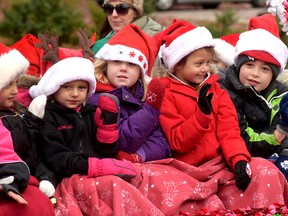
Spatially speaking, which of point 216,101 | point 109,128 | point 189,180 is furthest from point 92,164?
point 216,101

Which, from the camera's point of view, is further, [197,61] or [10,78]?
[197,61]

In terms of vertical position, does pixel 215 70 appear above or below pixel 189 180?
above

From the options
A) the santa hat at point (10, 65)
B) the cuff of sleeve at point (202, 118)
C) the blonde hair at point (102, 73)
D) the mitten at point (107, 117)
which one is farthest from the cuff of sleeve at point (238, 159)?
the santa hat at point (10, 65)

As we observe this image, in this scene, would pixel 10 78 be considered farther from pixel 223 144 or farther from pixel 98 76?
pixel 223 144

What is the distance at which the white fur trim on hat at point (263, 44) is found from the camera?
23.9 ft

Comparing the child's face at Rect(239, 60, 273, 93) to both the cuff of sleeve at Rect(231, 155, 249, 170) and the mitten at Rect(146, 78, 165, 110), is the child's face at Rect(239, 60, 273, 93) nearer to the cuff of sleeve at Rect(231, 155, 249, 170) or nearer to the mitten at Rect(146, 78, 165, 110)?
the cuff of sleeve at Rect(231, 155, 249, 170)

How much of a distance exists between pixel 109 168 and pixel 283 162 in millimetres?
1456

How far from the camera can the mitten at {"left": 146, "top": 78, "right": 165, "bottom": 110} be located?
259 inches

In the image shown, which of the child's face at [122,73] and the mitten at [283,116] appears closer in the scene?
the mitten at [283,116]

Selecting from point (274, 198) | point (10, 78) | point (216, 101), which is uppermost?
point (10, 78)

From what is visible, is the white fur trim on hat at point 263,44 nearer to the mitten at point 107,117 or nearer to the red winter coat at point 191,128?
the red winter coat at point 191,128

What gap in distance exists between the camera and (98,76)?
695 centimetres

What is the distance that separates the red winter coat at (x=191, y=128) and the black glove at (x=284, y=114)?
305mm

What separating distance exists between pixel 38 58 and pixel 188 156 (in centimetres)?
137
